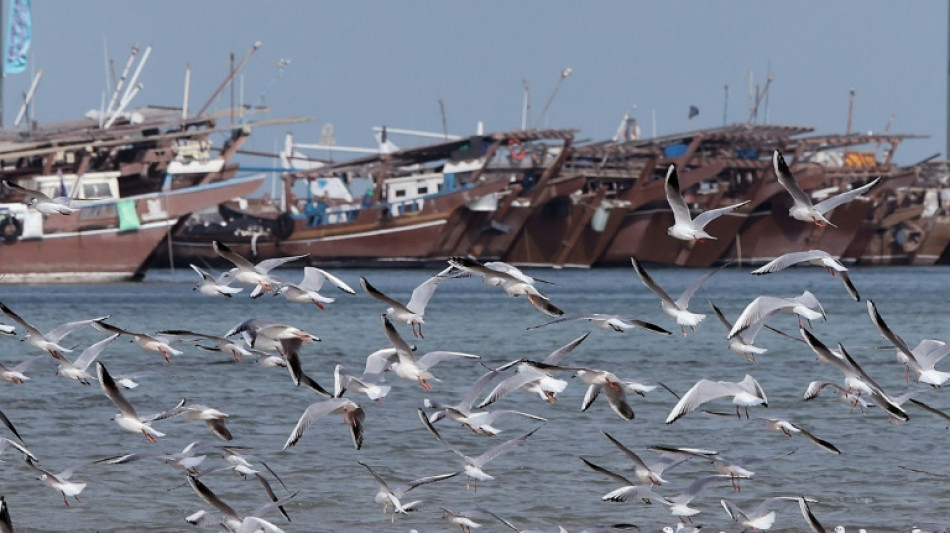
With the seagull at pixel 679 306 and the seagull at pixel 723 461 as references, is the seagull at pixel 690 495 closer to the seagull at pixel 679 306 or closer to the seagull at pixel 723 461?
the seagull at pixel 723 461

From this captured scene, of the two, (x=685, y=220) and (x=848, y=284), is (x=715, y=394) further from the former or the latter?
(x=685, y=220)

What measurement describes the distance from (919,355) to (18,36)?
6889cm

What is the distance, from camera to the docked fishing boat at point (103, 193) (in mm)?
69812

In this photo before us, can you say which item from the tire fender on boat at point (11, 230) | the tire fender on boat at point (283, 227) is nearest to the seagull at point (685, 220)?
the tire fender on boat at point (11, 230)

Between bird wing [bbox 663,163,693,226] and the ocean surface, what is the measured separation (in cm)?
304

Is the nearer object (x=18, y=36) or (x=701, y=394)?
(x=701, y=394)

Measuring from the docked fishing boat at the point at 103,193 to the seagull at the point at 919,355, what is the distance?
179ft

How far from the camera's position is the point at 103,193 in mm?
71062

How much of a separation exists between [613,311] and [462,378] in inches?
899

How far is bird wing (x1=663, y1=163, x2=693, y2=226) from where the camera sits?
14591 mm

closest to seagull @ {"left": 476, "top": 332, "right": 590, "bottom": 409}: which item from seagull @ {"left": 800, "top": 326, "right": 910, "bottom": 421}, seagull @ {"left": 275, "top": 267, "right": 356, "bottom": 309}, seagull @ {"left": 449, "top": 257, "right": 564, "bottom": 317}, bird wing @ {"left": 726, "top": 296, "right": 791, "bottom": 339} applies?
seagull @ {"left": 449, "top": 257, "right": 564, "bottom": 317}

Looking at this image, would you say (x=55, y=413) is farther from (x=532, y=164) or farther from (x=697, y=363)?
(x=532, y=164)

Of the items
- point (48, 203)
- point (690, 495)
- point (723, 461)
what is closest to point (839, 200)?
point (723, 461)

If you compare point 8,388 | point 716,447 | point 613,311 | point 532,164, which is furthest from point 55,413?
point 532,164
